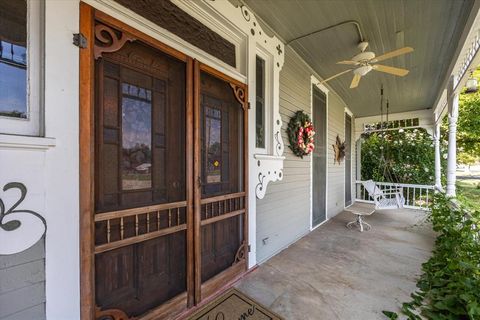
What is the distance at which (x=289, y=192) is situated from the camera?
3.26 meters

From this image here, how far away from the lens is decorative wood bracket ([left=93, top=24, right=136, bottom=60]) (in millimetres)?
1264

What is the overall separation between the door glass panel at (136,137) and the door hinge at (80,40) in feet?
0.97

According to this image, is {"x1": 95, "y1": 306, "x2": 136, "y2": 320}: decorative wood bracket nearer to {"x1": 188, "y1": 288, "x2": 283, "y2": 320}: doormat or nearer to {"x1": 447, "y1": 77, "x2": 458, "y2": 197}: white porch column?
{"x1": 188, "y1": 288, "x2": 283, "y2": 320}: doormat

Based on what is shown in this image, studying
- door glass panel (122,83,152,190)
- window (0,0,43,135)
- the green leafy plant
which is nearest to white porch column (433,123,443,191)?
the green leafy plant

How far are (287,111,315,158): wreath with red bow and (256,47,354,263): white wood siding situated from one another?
0.28ft

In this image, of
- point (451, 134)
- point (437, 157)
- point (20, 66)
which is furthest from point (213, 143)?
point (437, 157)

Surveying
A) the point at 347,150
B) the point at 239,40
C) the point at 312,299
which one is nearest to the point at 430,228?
the point at 347,150

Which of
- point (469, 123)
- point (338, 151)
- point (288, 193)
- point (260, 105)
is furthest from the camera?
point (469, 123)

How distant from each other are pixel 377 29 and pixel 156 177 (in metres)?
3.15

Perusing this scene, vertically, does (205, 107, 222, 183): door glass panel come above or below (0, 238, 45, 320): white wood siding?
above

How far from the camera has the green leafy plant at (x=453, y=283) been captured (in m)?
1.66

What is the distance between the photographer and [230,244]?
7.44ft

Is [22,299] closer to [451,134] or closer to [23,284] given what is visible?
[23,284]

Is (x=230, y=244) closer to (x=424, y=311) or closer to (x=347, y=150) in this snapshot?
(x=424, y=311)
